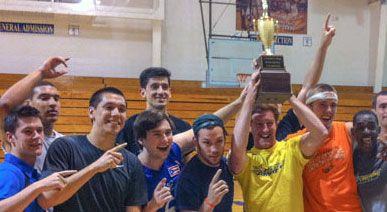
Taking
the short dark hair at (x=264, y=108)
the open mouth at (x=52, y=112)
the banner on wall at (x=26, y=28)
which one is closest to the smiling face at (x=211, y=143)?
the short dark hair at (x=264, y=108)

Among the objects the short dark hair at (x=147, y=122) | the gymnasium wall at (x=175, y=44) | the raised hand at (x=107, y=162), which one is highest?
the gymnasium wall at (x=175, y=44)

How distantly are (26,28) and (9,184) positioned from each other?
836 centimetres

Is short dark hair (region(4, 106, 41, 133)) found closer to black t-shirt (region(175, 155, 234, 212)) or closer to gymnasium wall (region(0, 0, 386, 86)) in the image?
black t-shirt (region(175, 155, 234, 212))

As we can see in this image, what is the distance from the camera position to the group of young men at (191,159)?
7.59 feet

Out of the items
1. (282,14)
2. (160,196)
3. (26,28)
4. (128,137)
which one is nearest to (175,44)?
(282,14)

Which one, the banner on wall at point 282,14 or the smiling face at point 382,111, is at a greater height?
the banner on wall at point 282,14

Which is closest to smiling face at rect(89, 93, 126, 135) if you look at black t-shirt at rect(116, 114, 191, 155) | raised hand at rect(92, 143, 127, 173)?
raised hand at rect(92, 143, 127, 173)

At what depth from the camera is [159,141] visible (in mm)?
2609

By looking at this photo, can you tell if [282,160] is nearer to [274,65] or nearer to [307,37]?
[274,65]

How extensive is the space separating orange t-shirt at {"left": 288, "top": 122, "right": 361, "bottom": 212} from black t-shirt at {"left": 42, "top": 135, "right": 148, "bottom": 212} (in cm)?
108

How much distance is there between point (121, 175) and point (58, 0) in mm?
7839

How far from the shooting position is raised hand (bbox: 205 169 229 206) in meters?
2.38

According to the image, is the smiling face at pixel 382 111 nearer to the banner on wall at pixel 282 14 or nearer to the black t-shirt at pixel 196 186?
the black t-shirt at pixel 196 186

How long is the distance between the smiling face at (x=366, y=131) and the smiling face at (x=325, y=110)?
6.8 inches
